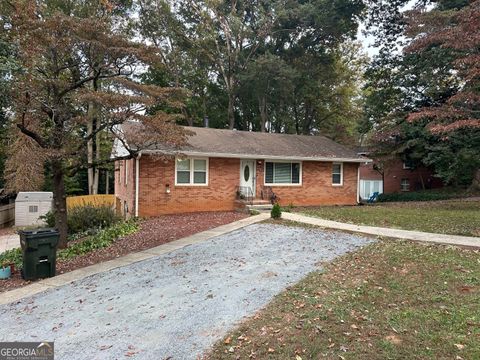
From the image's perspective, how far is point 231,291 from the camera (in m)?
5.71

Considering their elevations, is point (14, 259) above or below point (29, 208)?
below

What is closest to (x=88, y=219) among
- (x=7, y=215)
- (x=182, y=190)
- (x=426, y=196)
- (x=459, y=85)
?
(x=182, y=190)

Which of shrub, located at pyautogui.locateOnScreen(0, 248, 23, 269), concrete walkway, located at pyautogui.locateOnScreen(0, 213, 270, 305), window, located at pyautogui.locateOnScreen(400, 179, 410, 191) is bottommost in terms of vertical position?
shrub, located at pyautogui.locateOnScreen(0, 248, 23, 269)

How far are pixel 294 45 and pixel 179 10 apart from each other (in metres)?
9.55

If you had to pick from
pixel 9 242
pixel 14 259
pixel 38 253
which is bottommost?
pixel 9 242

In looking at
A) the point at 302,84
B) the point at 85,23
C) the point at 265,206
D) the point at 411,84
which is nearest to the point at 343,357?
the point at 85,23

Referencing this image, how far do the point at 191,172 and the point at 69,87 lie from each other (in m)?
7.00

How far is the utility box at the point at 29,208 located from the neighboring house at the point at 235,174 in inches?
252

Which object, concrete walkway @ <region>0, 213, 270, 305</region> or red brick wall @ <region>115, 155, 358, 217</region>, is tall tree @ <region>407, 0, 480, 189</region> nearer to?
red brick wall @ <region>115, 155, 358, 217</region>

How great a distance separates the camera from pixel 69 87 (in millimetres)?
9289

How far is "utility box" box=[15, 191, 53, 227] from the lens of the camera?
21.0 m

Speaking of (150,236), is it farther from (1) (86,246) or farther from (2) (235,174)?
(2) (235,174)

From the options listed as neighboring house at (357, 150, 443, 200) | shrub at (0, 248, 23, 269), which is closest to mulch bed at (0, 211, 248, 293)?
shrub at (0, 248, 23, 269)
